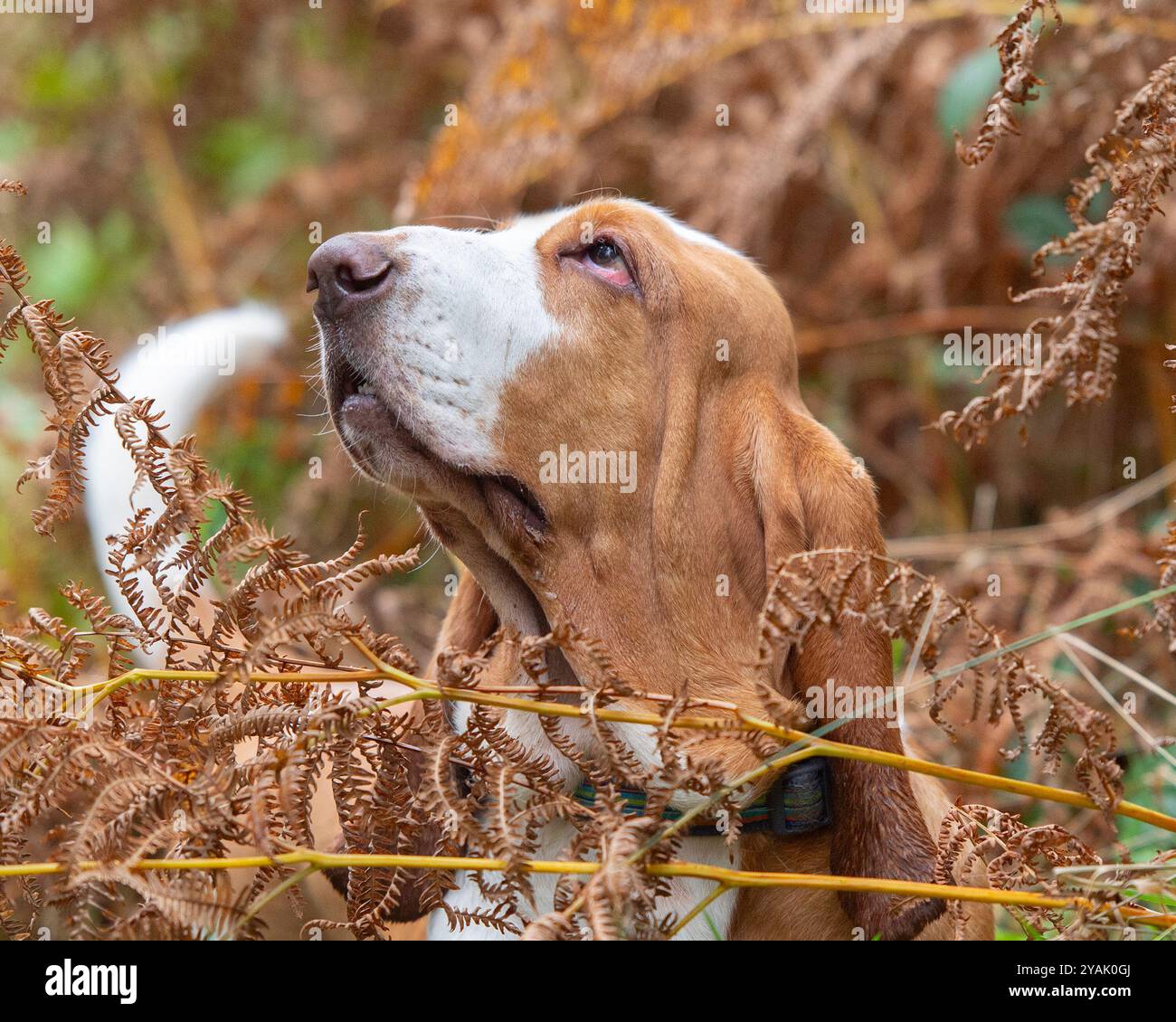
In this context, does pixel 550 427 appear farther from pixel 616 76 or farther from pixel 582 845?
pixel 616 76

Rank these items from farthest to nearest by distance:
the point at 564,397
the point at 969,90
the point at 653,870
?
the point at 969,90 → the point at 564,397 → the point at 653,870

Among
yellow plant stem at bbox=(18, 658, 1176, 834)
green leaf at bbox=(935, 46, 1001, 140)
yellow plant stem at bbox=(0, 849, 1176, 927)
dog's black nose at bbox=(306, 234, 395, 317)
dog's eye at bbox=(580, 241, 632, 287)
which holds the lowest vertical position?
yellow plant stem at bbox=(0, 849, 1176, 927)

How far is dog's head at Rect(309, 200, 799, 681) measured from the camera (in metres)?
2.68

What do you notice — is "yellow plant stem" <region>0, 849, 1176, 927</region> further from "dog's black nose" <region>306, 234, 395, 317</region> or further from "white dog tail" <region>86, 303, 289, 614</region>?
"white dog tail" <region>86, 303, 289, 614</region>

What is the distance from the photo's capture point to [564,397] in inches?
111

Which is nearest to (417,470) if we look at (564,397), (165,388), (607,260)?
(564,397)

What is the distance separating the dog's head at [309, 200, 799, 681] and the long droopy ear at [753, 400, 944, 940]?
84mm

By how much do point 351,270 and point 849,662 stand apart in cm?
130

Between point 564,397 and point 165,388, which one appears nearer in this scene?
point 564,397

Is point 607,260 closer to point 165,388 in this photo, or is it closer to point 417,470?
point 417,470

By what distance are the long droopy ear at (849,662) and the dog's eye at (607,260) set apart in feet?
1.51

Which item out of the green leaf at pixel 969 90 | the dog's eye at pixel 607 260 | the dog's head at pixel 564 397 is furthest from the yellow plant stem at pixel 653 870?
the green leaf at pixel 969 90

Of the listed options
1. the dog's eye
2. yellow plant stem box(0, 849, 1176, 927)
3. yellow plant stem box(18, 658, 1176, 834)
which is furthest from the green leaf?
yellow plant stem box(0, 849, 1176, 927)
